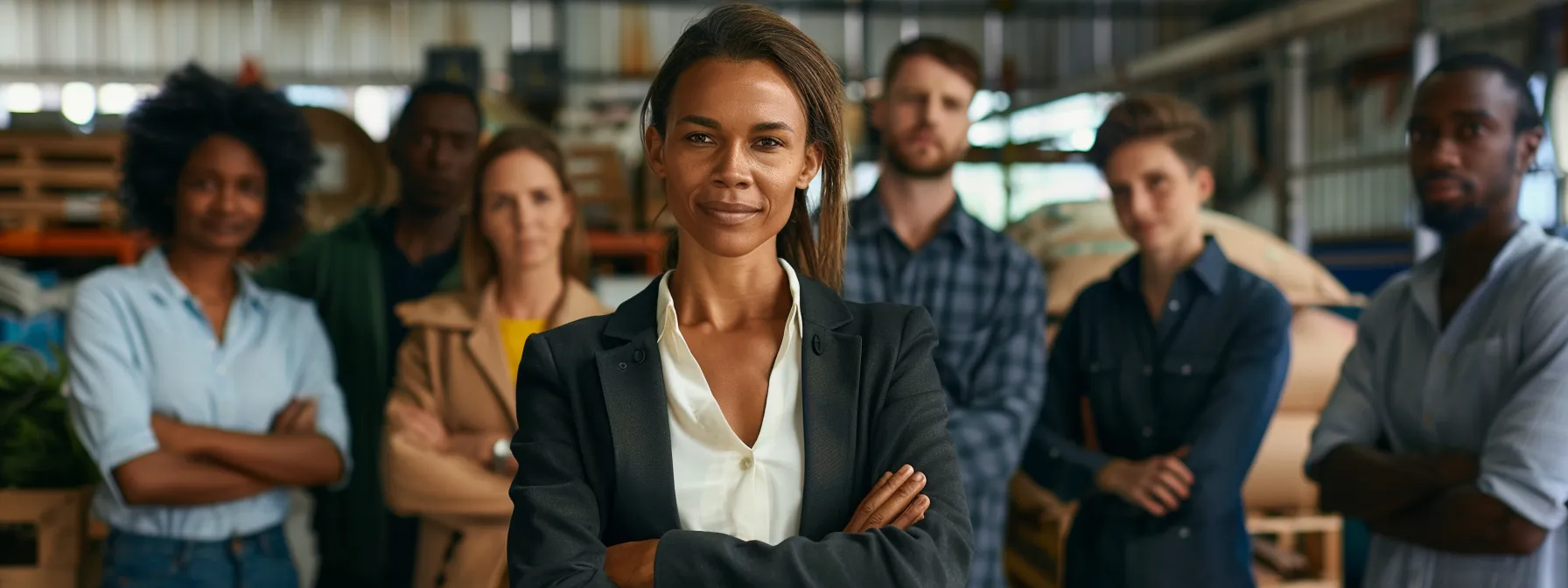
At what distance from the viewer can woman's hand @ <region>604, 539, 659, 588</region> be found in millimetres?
1210

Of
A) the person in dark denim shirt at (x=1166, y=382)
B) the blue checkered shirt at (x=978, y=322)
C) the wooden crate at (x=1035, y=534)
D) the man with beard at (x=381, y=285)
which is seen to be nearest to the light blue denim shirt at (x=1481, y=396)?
the person in dark denim shirt at (x=1166, y=382)

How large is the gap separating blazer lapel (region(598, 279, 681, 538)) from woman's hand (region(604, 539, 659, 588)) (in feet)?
0.09

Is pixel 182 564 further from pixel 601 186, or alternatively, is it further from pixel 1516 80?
pixel 1516 80

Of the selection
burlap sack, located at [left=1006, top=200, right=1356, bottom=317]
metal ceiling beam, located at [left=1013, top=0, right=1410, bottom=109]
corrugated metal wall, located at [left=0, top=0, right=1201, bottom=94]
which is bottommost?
burlap sack, located at [left=1006, top=200, right=1356, bottom=317]

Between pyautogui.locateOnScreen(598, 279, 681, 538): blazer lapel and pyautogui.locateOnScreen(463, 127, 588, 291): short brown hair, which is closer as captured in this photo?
pyautogui.locateOnScreen(598, 279, 681, 538): blazer lapel

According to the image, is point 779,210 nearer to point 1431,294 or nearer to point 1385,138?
point 1431,294

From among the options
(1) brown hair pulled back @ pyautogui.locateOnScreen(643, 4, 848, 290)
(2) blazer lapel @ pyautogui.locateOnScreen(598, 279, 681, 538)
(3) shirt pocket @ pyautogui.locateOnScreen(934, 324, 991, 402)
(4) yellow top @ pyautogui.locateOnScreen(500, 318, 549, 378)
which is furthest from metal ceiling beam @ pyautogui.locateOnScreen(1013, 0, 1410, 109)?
(2) blazer lapel @ pyautogui.locateOnScreen(598, 279, 681, 538)

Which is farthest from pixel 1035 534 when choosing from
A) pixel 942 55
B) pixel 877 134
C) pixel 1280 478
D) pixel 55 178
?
pixel 877 134

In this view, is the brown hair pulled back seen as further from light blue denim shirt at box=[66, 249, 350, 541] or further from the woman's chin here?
light blue denim shirt at box=[66, 249, 350, 541]

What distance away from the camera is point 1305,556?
379 centimetres

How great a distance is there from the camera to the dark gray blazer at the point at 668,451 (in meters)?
1.20

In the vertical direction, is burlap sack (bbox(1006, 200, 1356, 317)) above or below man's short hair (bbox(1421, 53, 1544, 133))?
below

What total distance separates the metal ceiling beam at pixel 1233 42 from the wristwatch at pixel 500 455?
4.47 m

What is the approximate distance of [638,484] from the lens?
49.3 inches
